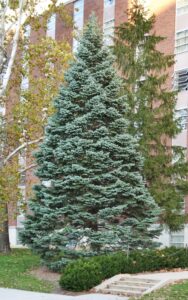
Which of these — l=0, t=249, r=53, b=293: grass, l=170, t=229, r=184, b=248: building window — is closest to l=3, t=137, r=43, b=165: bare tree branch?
l=0, t=249, r=53, b=293: grass

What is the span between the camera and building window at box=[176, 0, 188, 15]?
1419 inches

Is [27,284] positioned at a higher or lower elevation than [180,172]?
lower

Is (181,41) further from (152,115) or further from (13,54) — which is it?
(13,54)

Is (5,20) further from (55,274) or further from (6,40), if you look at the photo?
(55,274)

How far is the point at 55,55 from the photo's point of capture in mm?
24375

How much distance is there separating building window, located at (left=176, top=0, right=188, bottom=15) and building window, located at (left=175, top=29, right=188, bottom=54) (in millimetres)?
1326

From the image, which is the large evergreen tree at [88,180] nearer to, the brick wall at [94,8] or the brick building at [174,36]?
the brick building at [174,36]

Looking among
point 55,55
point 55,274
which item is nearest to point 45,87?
point 55,55

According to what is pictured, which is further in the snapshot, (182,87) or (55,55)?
(182,87)

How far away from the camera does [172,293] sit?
1355 centimetres

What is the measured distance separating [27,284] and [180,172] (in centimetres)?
883

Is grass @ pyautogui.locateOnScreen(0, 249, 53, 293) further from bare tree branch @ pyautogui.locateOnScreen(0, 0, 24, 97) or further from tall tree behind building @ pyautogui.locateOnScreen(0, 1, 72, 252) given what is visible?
bare tree branch @ pyautogui.locateOnScreen(0, 0, 24, 97)

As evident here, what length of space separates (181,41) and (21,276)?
21.9m

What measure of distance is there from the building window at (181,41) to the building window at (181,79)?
1.36 metres
